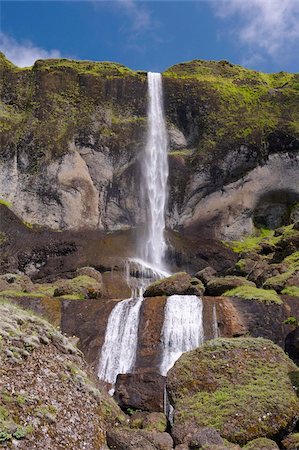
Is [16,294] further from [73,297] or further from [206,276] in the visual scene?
[206,276]

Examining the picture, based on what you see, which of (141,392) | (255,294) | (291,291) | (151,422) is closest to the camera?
(151,422)

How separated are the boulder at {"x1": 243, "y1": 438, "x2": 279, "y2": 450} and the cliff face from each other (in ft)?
111

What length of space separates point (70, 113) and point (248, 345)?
38.4 m

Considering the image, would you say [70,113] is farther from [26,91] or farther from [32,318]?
[32,318]

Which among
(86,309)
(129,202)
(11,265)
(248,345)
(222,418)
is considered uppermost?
(129,202)

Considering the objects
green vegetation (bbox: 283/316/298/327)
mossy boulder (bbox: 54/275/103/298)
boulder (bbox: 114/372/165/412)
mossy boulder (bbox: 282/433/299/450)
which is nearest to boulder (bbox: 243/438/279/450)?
mossy boulder (bbox: 282/433/299/450)

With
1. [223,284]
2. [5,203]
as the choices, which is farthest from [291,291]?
[5,203]

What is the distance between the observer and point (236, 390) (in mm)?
13219

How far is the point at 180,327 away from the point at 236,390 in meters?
11.2

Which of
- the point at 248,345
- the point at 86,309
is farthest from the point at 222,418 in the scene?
the point at 86,309

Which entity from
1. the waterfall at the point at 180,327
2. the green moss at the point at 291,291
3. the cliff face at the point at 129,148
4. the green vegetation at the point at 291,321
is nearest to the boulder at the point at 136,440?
the waterfall at the point at 180,327

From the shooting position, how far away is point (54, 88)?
4966 centimetres

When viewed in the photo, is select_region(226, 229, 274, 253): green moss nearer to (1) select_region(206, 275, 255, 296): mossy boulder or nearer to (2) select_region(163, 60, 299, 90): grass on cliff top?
(1) select_region(206, 275, 255, 296): mossy boulder

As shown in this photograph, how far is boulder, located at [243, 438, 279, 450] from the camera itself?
11422 mm
